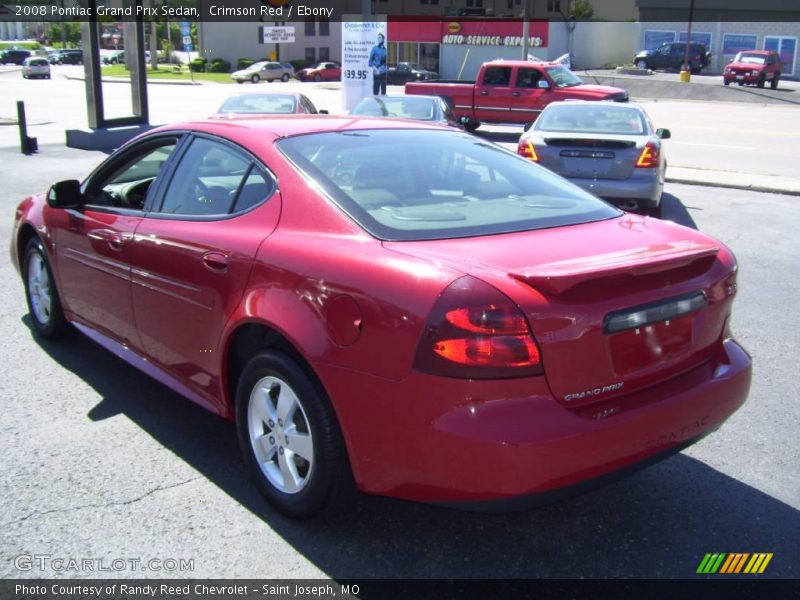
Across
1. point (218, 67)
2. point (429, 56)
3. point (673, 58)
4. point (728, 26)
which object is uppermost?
point (728, 26)

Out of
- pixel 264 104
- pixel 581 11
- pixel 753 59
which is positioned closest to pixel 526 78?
pixel 264 104

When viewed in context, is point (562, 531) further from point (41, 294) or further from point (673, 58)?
point (673, 58)

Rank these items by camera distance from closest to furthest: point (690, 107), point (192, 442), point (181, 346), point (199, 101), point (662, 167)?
point (181, 346)
point (192, 442)
point (662, 167)
point (690, 107)
point (199, 101)

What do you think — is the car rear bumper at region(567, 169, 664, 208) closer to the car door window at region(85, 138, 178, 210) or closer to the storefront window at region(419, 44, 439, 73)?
the car door window at region(85, 138, 178, 210)

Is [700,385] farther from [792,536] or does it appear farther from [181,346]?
[181,346]

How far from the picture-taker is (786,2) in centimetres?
5934

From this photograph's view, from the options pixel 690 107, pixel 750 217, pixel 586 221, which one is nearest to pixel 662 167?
pixel 750 217

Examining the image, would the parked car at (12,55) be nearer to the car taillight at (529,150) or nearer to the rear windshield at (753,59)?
the rear windshield at (753,59)

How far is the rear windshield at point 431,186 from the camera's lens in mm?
3307

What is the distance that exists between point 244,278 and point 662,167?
316 inches

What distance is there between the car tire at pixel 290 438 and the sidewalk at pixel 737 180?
459 inches

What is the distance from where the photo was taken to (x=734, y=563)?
3111 mm

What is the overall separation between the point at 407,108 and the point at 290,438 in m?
12.1

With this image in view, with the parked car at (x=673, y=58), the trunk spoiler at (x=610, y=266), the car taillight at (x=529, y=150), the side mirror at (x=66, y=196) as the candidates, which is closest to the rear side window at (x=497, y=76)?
the car taillight at (x=529, y=150)
